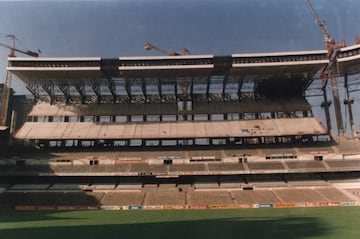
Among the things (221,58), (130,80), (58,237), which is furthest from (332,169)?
(58,237)

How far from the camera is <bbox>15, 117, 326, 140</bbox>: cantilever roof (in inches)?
2176

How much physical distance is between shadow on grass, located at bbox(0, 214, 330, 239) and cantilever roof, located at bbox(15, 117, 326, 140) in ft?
103

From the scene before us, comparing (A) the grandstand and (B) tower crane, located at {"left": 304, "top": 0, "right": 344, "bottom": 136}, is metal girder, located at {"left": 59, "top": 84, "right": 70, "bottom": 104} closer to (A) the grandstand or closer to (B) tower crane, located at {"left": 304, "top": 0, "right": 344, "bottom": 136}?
(A) the grandstand

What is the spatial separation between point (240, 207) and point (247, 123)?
71.8 ft

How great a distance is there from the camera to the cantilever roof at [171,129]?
2176 inches

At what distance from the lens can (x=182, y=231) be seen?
21125mm

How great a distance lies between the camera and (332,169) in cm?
4653

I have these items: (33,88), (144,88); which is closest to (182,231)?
(144,88)

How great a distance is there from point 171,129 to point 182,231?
36.5m

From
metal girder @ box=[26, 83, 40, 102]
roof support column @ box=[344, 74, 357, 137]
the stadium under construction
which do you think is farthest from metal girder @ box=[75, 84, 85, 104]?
roof support column @ box=[344, 74, 357, 137]

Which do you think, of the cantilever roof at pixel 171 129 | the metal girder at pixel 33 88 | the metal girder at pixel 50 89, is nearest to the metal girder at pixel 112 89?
the cantilever roof at pixel 171 129

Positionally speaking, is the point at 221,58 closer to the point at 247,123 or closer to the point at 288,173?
the point at 247,123

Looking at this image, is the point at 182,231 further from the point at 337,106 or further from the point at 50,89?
the point at 337,106

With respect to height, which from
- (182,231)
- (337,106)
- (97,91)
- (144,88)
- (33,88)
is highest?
(33,88)
